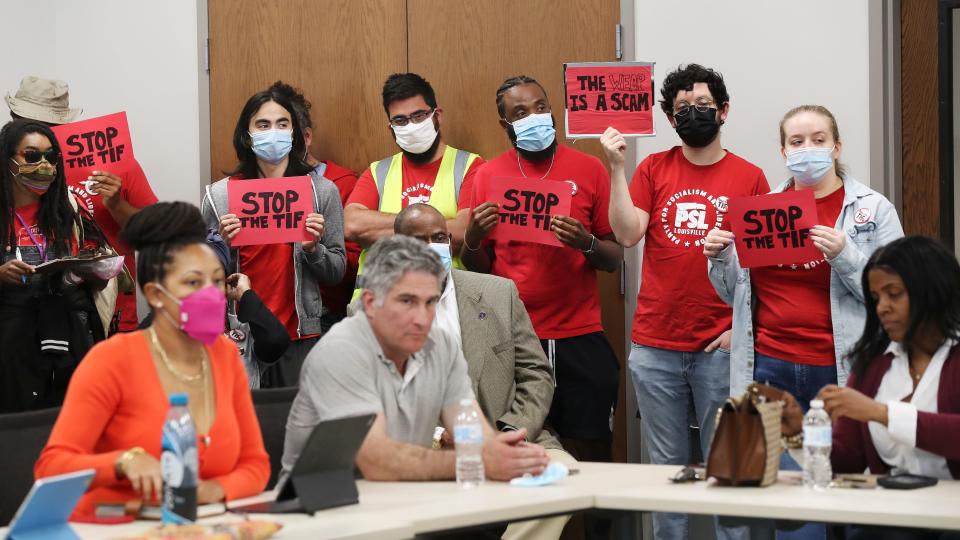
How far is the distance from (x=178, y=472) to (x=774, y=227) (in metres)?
2.36

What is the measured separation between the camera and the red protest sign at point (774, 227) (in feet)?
13.7

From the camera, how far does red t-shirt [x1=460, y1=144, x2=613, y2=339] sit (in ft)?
16.1

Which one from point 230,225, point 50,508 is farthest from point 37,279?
point 50,508

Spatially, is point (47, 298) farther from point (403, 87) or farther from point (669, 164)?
point (669, 164)

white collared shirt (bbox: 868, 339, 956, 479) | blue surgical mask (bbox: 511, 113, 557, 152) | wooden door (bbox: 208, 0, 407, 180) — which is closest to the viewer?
white collared shirt (bbox: 868, 339, 956, 479)

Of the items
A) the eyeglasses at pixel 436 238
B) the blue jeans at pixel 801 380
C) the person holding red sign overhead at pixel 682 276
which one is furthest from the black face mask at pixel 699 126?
the eyeglasses at pixel 436 238

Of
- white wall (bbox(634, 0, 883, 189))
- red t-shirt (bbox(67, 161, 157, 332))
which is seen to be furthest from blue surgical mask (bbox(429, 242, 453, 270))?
red t-shirt (bbox(67, 161, 157, 332))

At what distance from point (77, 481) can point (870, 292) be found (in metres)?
2.25

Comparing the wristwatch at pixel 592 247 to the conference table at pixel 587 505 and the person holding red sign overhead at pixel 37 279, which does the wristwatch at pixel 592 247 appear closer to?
the conference table at pixel 587 505

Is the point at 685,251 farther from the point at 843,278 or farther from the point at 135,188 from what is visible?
the point at 135,188

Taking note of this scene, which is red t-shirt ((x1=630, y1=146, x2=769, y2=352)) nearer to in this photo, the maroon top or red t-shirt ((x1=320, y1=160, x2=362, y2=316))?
the maroon top

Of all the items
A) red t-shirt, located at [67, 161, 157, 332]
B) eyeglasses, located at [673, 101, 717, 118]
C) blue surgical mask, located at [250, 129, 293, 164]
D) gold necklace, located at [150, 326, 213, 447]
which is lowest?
gold necklace, located at [150, 326, 213, 447]

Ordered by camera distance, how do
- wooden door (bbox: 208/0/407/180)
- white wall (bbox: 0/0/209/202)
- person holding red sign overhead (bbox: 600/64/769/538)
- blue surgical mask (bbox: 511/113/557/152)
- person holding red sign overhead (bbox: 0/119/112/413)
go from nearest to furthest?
person holding red sign overhead (bbox: 0/119/112/413), person holding red sign overhead (bbox: 600/64/769/538), blue surgical mask (bbox: 511/113/557/152), wooden door (bbox: 208/0/407/180), white wall (bbox: 0/0/209/202)

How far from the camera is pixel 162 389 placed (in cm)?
299
